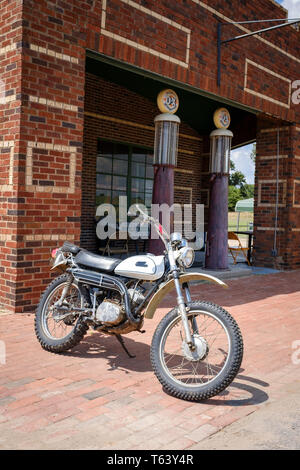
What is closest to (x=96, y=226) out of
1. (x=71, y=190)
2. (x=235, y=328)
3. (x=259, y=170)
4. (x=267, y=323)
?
(x=259, y=170)

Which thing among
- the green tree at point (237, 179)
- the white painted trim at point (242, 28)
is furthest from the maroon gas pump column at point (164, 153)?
the green tree at point (237, 179)

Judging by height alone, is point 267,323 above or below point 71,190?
below

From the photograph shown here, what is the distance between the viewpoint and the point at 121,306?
3752 millimetres

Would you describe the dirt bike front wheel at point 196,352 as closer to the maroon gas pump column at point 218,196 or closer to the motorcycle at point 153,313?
the motorcycle at point 153,313

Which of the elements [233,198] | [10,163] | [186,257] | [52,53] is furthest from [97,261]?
[233,198]

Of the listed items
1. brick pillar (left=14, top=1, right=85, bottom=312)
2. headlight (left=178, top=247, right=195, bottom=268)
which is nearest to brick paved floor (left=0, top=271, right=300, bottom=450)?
brick pillar (left=14, top=1, right=85, bottom=312)

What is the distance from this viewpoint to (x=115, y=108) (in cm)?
1109

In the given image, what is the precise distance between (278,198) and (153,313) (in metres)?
7.87

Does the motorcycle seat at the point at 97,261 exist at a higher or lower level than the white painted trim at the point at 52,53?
lower

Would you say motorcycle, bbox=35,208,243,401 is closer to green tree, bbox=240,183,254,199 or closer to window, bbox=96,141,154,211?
window, bbox=96,141,154,211

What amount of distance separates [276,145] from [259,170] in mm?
693

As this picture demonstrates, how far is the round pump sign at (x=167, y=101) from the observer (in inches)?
303

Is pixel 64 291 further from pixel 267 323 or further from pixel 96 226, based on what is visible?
pixel 96 226

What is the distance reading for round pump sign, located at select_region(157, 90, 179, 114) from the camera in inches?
303
